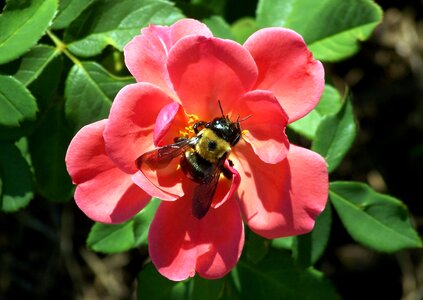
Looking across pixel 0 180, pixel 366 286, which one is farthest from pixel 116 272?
pixel 0 180

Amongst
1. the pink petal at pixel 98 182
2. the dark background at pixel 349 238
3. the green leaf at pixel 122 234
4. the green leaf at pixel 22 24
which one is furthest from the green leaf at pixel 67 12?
the dark background at pixel 349 238

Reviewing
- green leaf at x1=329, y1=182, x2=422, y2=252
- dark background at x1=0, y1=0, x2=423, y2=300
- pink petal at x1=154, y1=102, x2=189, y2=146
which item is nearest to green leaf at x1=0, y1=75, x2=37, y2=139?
pink petal at x1=154, y1=102, x2=189, y2=146

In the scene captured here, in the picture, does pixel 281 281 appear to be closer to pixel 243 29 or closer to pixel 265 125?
pixel 265 125

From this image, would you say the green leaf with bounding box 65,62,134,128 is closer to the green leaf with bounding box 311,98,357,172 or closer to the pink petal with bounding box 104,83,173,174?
the pink petal with bounding box 104,83,173,174

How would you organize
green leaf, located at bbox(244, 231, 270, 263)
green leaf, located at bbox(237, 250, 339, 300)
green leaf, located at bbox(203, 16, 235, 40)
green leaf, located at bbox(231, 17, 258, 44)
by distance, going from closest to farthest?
green leaf, located at bbox(244, 231, 270, 263), green leaf, located at bbox(237, 250, 339, 300), green leaf, located at bbox(203, 16, 235, 40), green leaf, located at bbox(231, 17, 258, 44)

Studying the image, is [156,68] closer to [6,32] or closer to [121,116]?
[121,116]

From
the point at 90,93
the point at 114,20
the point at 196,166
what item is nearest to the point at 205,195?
the point at 196,166
